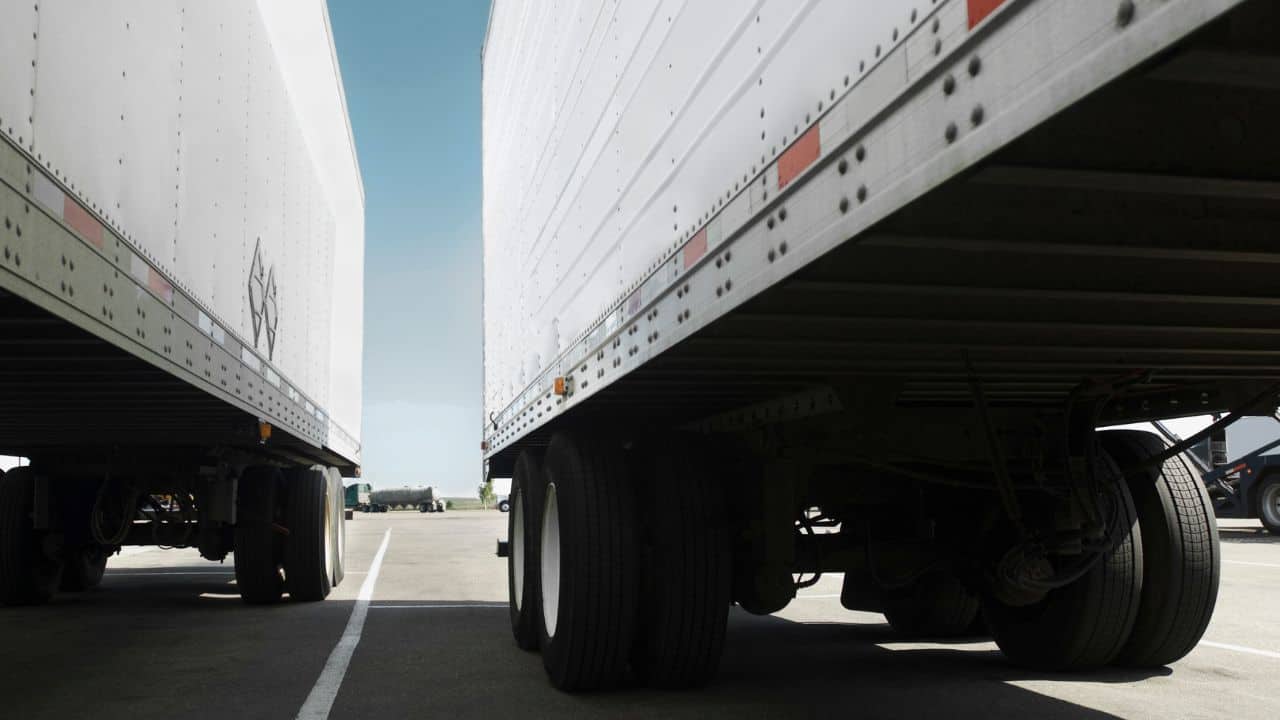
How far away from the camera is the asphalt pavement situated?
528 cm

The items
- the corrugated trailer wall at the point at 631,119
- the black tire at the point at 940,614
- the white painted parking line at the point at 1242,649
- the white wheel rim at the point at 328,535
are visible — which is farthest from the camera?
the white wheel rim at the point at 328,535

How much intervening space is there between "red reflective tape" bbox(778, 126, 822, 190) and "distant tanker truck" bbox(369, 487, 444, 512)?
57.0 metres

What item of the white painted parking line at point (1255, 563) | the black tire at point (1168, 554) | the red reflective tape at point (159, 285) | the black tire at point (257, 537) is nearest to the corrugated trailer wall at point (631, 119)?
the red reflective tape at point (159, 285)

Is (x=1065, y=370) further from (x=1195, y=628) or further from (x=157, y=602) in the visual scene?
(x=157, y=602)

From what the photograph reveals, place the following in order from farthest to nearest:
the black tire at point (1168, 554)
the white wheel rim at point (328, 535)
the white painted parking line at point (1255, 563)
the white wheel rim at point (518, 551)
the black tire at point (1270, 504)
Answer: the black tire at point (1270, 504) < the white painted parking line at point (1255, 563) < the white wheel rim at point (328, 535) < the white wheel rim at point (518, 551) < the black tire at point (1168, 554)

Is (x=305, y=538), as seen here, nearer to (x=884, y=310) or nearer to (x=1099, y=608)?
(x=1099, y=608)

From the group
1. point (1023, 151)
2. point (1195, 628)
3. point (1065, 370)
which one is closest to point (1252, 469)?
point (1195, 628)

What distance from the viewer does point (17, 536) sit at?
375 inches

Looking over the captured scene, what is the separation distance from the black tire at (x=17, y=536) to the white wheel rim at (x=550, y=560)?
215 inches

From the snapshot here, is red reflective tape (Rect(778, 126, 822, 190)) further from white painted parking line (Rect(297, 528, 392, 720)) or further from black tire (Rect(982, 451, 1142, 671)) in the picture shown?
white painted parking line (Rect(297, 528, 392, 720))

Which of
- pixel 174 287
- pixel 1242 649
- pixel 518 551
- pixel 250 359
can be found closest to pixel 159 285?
pixel 174 287

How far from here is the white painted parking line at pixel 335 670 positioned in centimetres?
532

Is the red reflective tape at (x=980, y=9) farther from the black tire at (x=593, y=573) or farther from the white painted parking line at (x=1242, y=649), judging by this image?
the white painted parking line at (x=1242, y=649)

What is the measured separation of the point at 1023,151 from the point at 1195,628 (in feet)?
15.1
